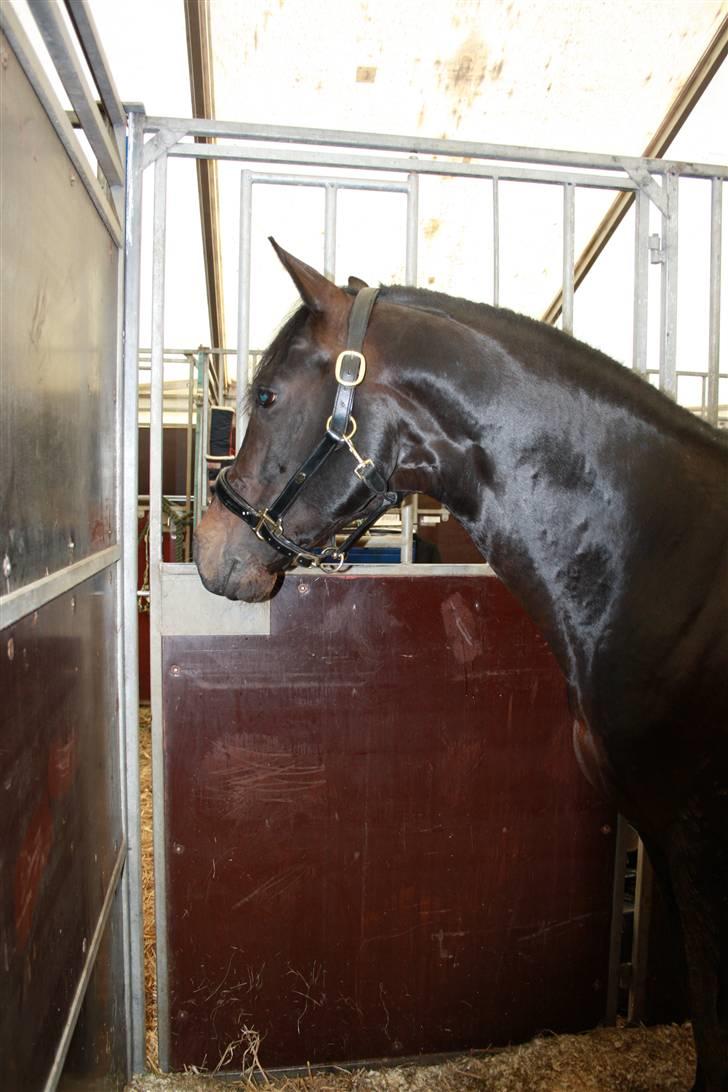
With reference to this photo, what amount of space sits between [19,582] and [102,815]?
0.81 metres

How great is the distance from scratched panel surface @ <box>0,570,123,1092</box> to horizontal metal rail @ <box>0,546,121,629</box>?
0.02m

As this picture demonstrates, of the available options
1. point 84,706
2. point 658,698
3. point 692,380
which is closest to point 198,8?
point 84,706

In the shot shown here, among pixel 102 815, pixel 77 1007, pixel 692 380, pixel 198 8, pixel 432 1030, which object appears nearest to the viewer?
pixel 77 1007

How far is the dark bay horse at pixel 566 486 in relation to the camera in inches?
49.1

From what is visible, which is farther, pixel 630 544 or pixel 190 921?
pixel 190 921

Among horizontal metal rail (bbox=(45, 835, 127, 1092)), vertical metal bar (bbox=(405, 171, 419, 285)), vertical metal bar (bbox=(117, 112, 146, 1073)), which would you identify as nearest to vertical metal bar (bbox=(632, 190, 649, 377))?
vertical metal bar (bbox=(405, 171, 419, 285))

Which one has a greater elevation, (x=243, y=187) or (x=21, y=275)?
(x=243, y=187)

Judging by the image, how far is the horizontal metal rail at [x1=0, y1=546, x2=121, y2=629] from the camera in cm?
80

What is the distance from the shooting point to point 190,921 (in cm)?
182

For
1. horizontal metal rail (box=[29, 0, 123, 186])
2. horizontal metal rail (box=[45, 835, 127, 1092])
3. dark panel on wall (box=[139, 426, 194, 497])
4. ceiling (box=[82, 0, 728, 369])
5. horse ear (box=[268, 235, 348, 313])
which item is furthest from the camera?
dark panel on wall (box=[139, 426, 194, 497])

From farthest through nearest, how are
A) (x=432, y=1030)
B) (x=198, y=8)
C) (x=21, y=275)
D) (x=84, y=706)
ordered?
(x=198, y=8), (x=432, y=1030), (x=84, y=706), (x=21, y=275)

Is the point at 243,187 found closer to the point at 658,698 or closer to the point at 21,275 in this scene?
the point at 21,275

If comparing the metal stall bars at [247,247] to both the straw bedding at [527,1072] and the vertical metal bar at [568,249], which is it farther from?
the straw bedding at [527,1072]

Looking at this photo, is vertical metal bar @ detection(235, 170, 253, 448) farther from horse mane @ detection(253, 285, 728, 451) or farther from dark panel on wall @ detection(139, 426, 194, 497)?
dark panel on wall @ detection(139, 426, 194, 497)
